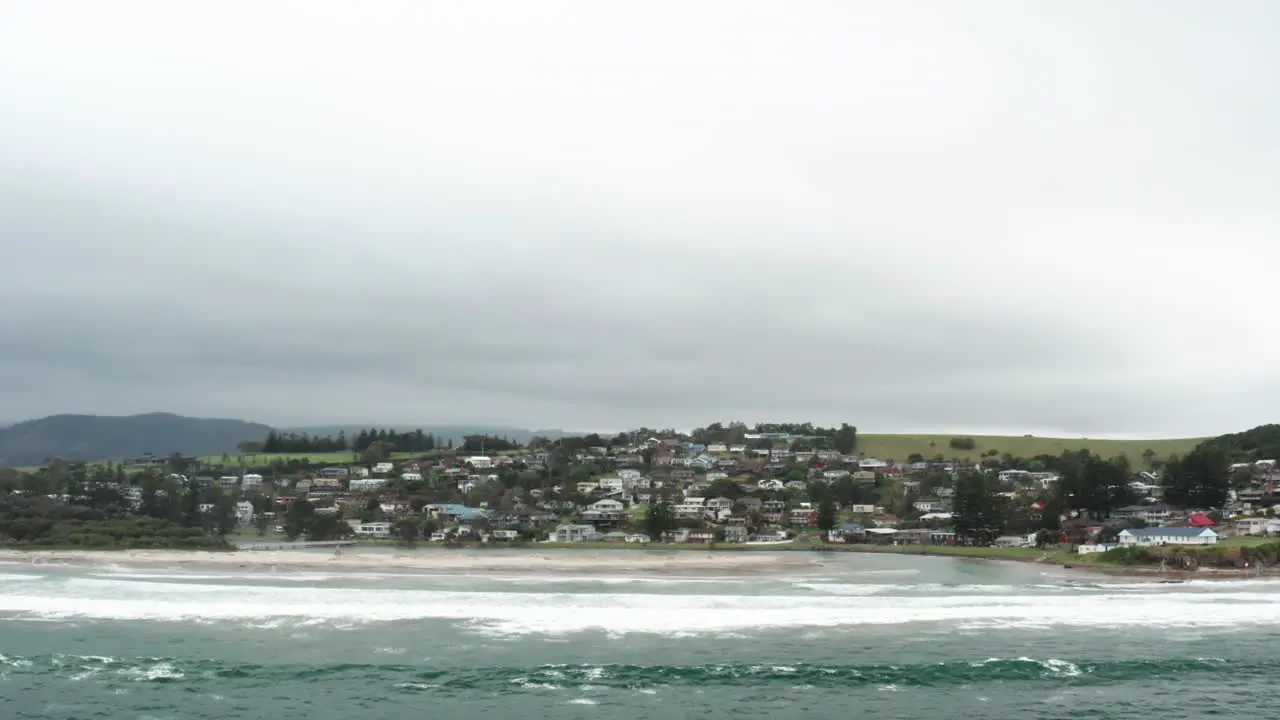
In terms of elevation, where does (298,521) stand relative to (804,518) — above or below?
above

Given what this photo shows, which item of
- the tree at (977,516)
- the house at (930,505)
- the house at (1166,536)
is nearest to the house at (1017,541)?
the tree at (977,516)

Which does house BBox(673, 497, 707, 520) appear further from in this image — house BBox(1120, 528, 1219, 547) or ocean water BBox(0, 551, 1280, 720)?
ocean water BBox(0, 551, 1280, 720)

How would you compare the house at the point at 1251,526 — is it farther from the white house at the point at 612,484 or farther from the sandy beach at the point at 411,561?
the white house at the point at 612,484

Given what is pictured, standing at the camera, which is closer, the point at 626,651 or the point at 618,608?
the point at 626,651

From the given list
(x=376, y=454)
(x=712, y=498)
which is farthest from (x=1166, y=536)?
(x=376, y=454)

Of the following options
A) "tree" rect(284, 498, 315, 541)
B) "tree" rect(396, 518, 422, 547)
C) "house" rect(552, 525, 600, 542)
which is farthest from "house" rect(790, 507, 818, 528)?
"tree" rect(284, 498, 315, 541)

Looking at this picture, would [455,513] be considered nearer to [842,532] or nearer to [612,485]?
[612,485]
